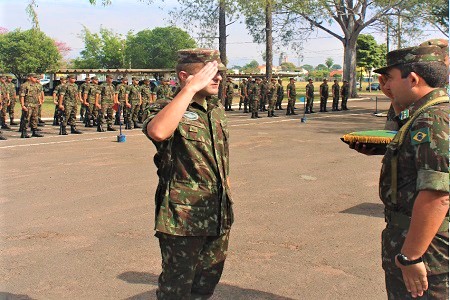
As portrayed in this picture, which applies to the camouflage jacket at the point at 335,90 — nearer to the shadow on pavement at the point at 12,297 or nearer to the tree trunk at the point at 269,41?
the tree trunk at the point at 269,41

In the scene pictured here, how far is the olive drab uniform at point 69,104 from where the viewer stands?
15836 mm

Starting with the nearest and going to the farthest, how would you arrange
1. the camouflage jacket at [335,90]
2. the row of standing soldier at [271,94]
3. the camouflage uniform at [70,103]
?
the camouflage uniform at [70,103]
the row of standing soldier at [271,94]
the camouflage jacket at [335,90]

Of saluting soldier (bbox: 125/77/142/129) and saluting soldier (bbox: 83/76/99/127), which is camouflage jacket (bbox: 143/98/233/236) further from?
saluting soldier (bbox: 83/76/99/127)

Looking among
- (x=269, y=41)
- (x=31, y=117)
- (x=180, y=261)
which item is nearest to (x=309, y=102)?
(x=269, y=41)

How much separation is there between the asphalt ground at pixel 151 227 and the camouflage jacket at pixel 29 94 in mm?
4384

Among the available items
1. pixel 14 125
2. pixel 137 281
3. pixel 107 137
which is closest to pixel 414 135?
pixel 137 281

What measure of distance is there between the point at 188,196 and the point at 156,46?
236 ft

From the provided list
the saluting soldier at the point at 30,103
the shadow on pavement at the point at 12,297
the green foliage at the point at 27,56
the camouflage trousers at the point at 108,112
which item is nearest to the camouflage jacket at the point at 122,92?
the camouflage trousers at the point at 108,112

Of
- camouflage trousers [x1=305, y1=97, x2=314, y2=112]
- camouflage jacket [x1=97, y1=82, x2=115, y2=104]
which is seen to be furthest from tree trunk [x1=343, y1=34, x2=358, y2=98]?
camouflage jacket [x1=97, y1=82, x2=115, y2=104]

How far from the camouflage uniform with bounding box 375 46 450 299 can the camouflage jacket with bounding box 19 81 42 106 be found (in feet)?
46.6

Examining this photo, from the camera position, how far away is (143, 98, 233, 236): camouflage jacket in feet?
9.41

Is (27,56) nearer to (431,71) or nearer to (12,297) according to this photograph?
(12,297)

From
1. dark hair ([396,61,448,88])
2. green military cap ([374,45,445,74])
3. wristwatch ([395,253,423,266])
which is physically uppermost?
green military cap ([374,45,445,74])

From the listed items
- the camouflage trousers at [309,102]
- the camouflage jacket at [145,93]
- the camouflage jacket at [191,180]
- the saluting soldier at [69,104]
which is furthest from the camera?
the camouflage trousers at [309,102]
